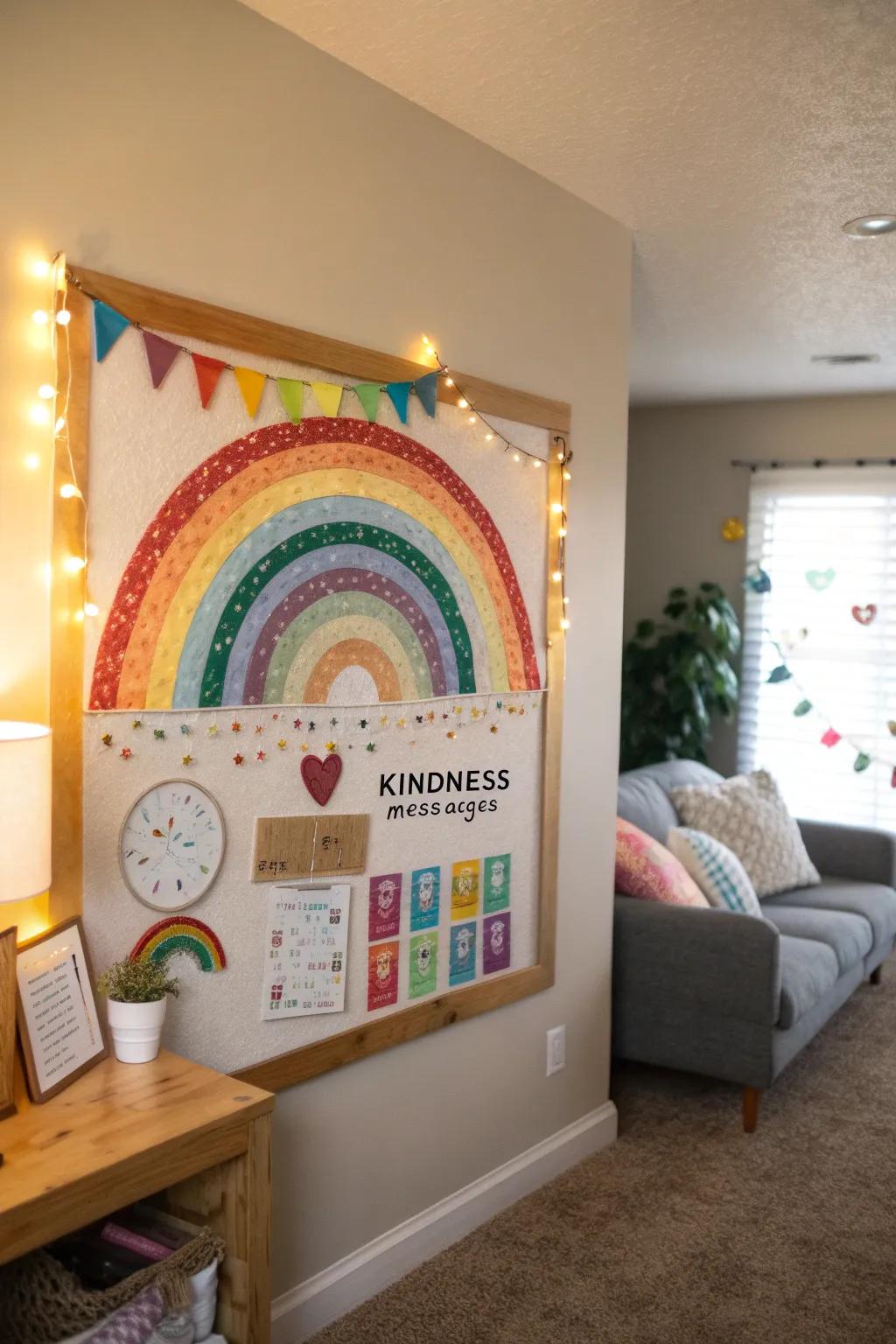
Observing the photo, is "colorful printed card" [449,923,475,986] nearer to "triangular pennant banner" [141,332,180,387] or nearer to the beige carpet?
the beige carpet

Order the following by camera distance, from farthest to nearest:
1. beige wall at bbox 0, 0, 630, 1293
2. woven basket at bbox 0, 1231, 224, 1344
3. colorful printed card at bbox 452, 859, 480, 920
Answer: colorful printed card at bbox 452, 859, 480, 920
beige wall at bbox 0, 0, 630, 1293
woven basket at bbox 0, 1231, 224, 1344

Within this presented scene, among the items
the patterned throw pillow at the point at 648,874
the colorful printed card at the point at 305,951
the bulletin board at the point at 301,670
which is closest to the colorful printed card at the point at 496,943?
the bulletin board at the point at 301,670

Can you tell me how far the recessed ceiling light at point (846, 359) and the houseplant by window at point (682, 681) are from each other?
1311mm

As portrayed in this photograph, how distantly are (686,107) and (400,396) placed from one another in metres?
0.85

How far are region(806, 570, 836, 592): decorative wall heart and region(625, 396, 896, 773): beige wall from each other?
0.35 metres

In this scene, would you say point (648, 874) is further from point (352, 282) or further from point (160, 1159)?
point (160, 1159)

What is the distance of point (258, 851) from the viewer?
2281 mm

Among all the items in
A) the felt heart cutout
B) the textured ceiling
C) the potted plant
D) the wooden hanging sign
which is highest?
the textured ceiling

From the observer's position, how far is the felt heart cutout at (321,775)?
2367 mm

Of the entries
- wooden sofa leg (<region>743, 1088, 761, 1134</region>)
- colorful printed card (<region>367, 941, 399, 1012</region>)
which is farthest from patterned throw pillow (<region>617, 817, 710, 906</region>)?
colorful printed card (<region>367, 941, 399, 1012</region>)

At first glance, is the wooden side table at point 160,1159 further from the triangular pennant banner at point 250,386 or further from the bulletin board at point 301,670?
the triangular pennant banner at point 250,386

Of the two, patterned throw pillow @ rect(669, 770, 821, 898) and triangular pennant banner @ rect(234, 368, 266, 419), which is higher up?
triangular pennant banner @ rect(234, 368, 266, 419)

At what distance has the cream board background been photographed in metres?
2.01

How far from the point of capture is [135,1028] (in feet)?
6.33
